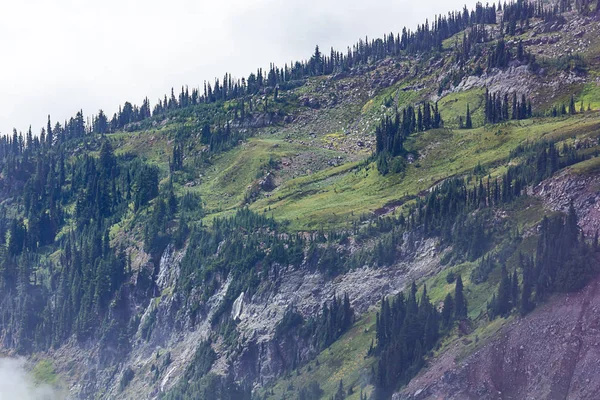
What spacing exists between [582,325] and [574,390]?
45.3ft

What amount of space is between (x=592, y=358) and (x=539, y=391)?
10.8 meters

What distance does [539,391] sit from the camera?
196375mm

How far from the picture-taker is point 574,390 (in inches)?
7520

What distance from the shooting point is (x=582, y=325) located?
200m

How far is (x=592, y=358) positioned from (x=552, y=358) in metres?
8.39

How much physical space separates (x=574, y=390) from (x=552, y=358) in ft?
32.0

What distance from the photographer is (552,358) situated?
7859 inches

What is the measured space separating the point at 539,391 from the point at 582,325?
14236 millimetres

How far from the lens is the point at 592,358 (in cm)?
19325
